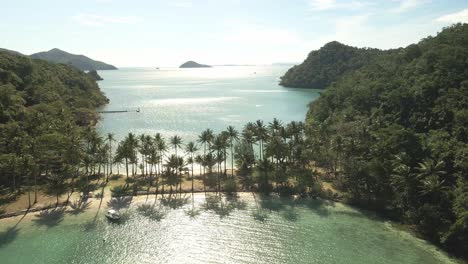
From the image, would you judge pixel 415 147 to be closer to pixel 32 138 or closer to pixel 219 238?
pixel 219 238

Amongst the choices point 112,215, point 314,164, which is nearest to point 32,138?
point 112,215

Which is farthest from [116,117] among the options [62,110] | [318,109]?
[318,109]

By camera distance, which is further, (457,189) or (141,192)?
(141,192)

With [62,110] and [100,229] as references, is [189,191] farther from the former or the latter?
[62,110]

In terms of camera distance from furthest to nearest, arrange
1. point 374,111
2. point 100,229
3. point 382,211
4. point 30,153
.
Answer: point 374,111
point 30,153
point 382,211
point 100,229

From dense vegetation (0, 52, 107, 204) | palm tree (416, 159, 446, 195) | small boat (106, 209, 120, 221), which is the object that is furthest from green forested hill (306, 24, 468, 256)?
dense vegetation (0, 52, 107, 204)

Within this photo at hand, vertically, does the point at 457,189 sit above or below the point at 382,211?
above
